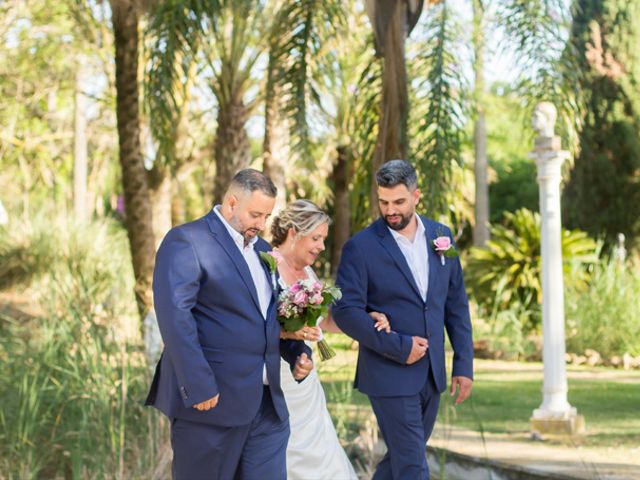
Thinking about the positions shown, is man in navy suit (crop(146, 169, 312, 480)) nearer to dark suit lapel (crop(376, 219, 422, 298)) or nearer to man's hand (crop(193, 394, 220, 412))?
man's hand (crop(193, 394, 220, 412))

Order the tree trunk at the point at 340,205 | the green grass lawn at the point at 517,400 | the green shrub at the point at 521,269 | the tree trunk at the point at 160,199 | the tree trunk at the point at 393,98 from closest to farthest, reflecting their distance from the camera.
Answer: the green grass lawn at the point at 517,400
the tree trunk at the point at 393,98
the green shrub at the point at 521,269
the tree trunk at the point at 160,199
the tree trunk at the point at 340,205

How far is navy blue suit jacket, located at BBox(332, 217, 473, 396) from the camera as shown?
5.06 m

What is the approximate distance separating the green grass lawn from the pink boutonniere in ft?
5.00

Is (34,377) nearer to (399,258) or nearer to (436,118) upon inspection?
(399,258)

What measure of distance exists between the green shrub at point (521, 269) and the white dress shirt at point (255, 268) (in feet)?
34.4

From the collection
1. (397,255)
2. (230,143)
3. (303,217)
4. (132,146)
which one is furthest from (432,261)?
(230,143)

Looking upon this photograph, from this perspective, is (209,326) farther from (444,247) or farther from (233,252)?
(444,247)

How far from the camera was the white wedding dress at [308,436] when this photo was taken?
5727mm

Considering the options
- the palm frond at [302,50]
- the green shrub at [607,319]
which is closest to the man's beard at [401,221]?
the palm frond at [302,50]

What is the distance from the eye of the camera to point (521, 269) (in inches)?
608

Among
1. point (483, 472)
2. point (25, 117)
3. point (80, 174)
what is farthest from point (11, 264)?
point (483, 472)

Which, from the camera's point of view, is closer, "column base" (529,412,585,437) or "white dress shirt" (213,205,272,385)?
"white dress shirt" (213,205,272,385)

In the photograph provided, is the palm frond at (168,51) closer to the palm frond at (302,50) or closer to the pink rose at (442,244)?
the palm frond at (302,50)

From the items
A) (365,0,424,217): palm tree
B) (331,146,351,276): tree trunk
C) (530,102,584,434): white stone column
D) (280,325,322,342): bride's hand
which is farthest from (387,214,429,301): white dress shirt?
(331,146,351,276): tree trunk
